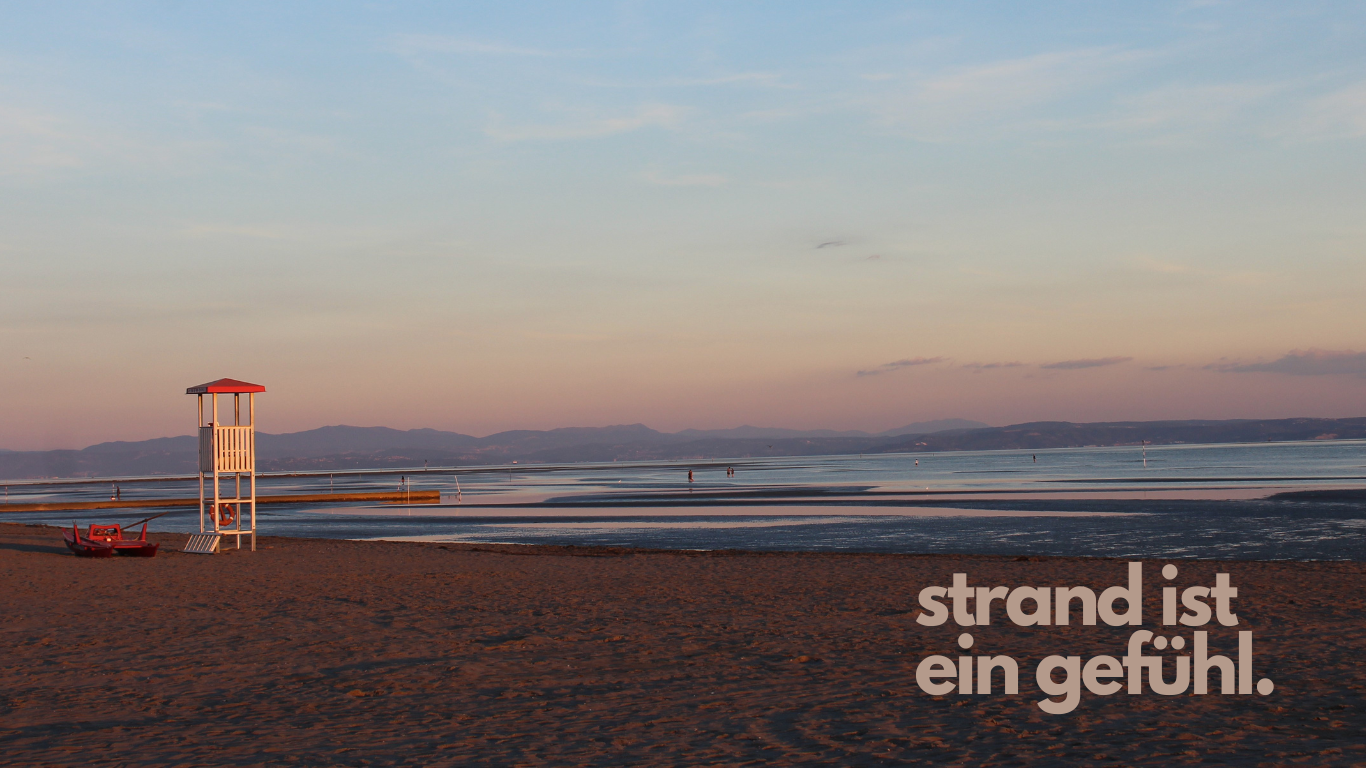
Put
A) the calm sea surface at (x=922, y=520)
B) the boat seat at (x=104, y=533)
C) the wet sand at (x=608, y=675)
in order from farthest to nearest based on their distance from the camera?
the calm sea surface at (x=922, y=520) < the boat seat at (x=104, y=533) < the wet sand at (x=608, y=675)

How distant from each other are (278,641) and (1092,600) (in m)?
10.7

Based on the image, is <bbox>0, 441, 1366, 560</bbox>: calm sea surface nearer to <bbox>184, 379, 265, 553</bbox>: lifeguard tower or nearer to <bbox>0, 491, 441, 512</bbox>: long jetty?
<bbox>0, 491, 441, 512</bbox>: long jetty

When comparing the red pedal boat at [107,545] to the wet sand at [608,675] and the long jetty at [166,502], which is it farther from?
the long jetty at [166,502]

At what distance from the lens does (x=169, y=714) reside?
839 centimetres

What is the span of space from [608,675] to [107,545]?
17.7 m

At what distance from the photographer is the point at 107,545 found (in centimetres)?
2298

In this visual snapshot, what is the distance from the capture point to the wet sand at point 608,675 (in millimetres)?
7223

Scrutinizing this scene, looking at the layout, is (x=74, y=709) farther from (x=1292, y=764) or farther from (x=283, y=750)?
(x=1292, y=764)

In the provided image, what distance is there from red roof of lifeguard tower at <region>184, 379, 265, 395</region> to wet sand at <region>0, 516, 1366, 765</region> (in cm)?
635

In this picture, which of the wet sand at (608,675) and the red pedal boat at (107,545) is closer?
the wet sand at (608,675)

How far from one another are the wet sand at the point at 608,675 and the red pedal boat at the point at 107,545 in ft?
15.4

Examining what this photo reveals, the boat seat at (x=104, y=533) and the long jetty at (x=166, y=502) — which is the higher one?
the boat seat at (x=104, y=533)

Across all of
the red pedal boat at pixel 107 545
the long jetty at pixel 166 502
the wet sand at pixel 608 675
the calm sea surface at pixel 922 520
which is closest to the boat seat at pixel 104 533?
the red pedal boat at pixel 107 545

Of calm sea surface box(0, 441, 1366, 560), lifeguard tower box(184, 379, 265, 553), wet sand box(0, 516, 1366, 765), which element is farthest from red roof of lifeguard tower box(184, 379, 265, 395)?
calm sea surface box(0, 441, 1366, 560)
